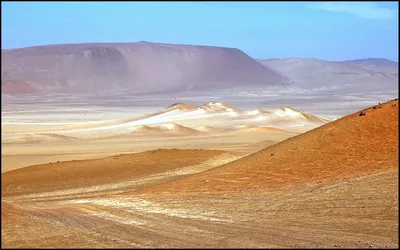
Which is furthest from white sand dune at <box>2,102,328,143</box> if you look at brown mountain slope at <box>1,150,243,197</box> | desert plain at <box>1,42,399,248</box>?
brown mountain slope at <box>1,150,243,197</box>

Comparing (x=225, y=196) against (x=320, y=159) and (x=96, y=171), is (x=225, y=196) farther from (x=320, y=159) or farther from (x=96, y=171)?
(x=96, y=171)

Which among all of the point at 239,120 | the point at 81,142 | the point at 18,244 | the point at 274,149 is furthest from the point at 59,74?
the point at 18,244

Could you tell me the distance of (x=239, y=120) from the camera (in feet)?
262

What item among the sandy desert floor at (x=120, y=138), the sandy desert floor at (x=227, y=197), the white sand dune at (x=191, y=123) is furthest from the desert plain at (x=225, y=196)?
the white sand dune at (x=191, y=123)

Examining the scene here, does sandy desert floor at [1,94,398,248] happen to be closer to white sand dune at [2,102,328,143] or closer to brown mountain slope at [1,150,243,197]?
brown mountain slope at [1,150,243,197]

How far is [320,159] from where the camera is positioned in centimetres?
2320

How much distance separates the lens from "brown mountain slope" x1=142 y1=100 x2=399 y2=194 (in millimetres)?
21367

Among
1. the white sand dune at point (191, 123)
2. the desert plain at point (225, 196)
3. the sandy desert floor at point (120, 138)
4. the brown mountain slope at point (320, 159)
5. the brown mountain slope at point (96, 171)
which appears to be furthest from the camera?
the white sand dune at point (191, 123)

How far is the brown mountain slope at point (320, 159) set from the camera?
21.4 metres

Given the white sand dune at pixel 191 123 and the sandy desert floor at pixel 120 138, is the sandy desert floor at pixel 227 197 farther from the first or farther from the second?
the white sand dune at pixel 191 123

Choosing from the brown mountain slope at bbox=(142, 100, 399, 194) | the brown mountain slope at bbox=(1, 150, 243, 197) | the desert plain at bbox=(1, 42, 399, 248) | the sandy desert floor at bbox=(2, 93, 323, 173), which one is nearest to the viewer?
the desert plain at bbox=(1, 42, 399, 248)

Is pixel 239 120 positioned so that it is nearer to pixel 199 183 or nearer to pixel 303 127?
pixel 303 127

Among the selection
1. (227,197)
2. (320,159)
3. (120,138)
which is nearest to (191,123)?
(120,138)

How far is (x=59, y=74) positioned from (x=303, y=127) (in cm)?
13711
